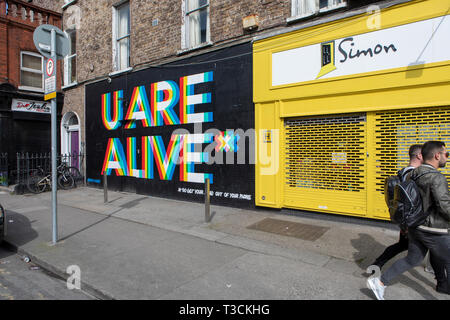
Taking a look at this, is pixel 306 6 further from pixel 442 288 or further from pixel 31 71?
pixel 31 71

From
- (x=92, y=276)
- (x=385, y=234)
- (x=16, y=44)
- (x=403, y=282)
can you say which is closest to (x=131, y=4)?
(x=16, y=44)

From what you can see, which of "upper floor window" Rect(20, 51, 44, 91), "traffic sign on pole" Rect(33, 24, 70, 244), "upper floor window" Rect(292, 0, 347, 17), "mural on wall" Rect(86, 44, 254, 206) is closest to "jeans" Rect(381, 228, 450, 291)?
"mural on wall" Rect(86, 44, 254, 206)

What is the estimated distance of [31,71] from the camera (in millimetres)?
13969

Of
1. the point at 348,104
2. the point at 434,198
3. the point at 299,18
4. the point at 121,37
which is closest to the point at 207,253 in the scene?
the point at 434,198

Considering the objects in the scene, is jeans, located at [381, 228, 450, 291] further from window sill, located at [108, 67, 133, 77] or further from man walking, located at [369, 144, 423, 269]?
window sill, located at [108, 67, 133, 77]

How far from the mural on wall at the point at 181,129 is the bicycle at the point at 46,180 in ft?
3.08

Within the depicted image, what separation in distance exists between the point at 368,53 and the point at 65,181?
37.6 ft

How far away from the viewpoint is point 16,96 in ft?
43.3

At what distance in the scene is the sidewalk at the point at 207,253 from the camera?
3.60m

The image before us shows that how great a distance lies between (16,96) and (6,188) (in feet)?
14.0

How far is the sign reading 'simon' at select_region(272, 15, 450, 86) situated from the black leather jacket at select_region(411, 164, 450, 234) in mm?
3578

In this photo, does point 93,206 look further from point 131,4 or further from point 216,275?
point 131,4

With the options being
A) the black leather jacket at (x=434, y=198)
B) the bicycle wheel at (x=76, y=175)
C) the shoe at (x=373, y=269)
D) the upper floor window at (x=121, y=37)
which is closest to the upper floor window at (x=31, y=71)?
the bicycle wheel at (x=76, y=175)

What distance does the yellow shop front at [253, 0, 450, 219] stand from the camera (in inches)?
221
